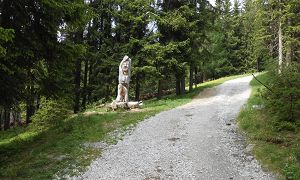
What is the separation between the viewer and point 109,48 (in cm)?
2567

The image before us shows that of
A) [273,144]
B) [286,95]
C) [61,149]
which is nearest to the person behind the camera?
[273,144]

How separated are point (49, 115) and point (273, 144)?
1122 cm

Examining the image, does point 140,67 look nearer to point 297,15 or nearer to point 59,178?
point 297,15

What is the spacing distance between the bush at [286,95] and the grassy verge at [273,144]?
1.65ft

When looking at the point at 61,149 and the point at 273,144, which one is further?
the point at 61,149

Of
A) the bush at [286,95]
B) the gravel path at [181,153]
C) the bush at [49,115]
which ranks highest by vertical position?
the bush at [286,95]

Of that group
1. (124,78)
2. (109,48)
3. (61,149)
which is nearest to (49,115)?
(124,78)

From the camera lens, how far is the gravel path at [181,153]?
9430mm

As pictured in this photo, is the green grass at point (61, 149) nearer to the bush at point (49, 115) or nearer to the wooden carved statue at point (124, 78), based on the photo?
the bush at point (49, 115)

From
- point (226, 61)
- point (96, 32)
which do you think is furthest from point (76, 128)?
point (226, 61)

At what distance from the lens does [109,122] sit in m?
15.9

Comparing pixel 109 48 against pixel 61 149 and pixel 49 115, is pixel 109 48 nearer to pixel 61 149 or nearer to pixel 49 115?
pixel 49 115

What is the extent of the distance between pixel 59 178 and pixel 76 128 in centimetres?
558

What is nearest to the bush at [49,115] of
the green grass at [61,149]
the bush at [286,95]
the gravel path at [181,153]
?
the green grass at [61,149]
